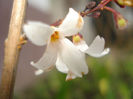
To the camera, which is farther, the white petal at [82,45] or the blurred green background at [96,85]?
the blurred green background at [96,85]

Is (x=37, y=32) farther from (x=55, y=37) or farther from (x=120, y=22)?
(x=120, y=22)

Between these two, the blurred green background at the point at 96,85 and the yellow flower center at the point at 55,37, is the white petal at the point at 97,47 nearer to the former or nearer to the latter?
the yellow flower center at the point at 55,37

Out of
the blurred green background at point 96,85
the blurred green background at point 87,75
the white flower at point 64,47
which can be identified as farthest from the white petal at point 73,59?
the blurred green background at point 96,85

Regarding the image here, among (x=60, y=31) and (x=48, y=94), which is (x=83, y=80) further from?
(x=60, y=31)

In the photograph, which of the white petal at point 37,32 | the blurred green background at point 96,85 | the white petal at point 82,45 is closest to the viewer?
the white petal at point 37,32

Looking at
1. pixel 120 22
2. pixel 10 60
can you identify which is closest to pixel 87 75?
pixel 120 22

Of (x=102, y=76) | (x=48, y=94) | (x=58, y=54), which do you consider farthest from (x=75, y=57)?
(x=48, y=94)
